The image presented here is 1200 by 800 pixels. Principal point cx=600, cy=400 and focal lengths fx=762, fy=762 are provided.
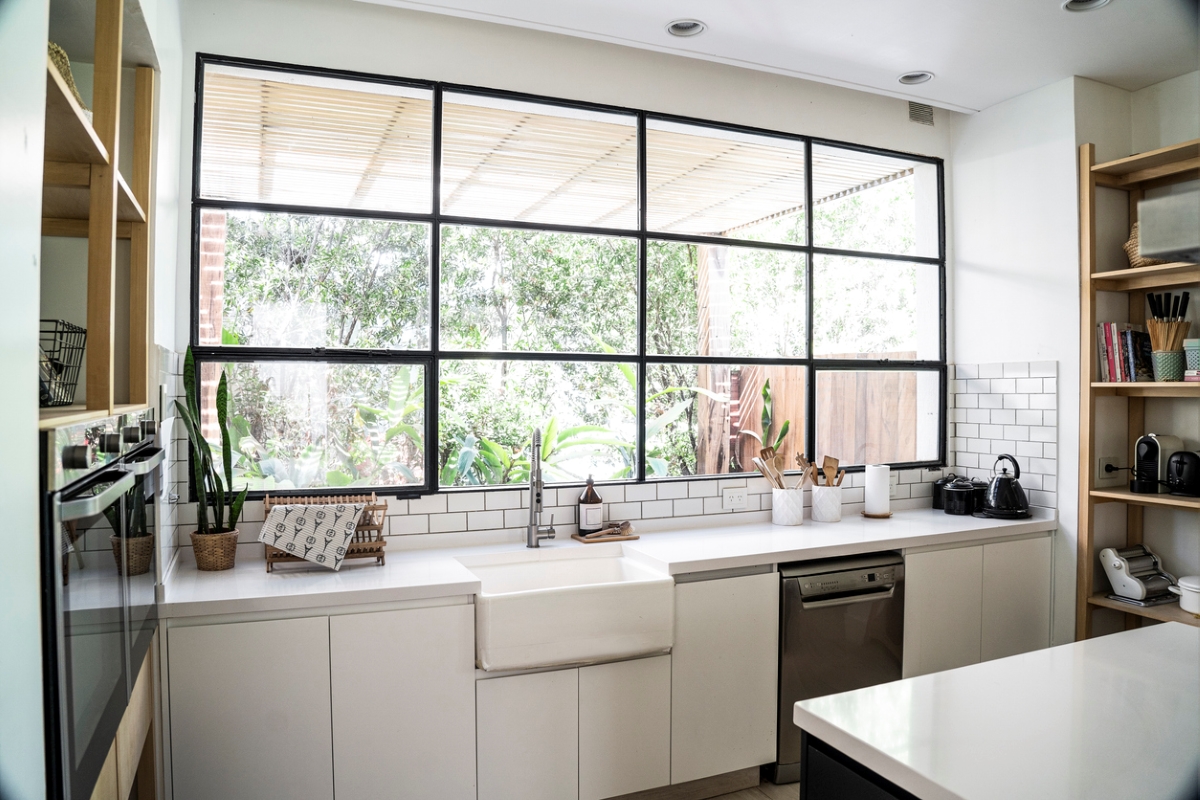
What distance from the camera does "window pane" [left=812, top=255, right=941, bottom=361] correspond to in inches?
154

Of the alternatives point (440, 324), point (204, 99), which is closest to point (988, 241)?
point (440, 324)

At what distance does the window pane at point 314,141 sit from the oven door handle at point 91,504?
1735 millimetres

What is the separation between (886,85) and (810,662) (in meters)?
2.63

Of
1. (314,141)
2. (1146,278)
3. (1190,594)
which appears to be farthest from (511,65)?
(1190,594)

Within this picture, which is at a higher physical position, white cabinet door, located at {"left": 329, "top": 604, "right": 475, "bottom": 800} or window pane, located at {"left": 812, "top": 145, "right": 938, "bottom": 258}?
window pane, located at {"left": 812, "top": 145, "right": 938, "bottom": 258}

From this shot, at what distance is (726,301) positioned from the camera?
4.16 m

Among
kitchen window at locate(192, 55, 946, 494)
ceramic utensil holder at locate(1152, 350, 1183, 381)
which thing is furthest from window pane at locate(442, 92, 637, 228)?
ceramic utensil holder at locate(1152, 350, 1183, 381)

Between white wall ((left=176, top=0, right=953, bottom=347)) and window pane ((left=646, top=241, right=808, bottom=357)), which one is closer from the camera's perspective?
white wall ((left=176, top=0, right=953, bottom=347))

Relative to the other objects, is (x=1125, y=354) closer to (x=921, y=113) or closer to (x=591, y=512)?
(x=921, y=113)

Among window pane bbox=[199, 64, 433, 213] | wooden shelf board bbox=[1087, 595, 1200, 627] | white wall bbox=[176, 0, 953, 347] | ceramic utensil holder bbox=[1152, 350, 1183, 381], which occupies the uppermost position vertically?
white wall bbox=[176, 0, 953, 347]

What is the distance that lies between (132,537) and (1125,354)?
12.6ft

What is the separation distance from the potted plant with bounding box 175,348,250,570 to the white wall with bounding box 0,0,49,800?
5.04 feet

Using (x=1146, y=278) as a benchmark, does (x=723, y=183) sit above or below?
above

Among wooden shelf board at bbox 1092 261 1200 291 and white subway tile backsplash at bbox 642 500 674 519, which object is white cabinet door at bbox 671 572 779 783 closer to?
white subway tile backsplash at bbox 642 500 674 519
